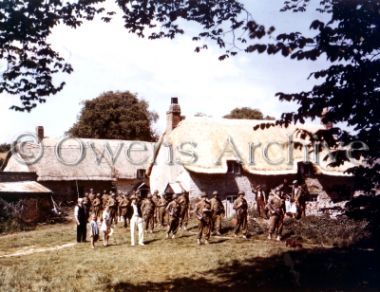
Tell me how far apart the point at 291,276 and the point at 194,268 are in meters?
2.95

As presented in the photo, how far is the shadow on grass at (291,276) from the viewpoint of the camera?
1025 centimetres

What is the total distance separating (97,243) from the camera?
19312 millimetres

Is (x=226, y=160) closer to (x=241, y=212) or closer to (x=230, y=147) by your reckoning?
(x=230, y=147)

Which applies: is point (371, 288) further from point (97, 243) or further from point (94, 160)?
point (94, 160)

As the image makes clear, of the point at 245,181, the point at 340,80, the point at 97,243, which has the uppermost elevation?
the point at 340,80

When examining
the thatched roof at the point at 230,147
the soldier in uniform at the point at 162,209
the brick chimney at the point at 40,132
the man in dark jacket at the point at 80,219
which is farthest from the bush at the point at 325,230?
the brick chimney at the point at 40,132

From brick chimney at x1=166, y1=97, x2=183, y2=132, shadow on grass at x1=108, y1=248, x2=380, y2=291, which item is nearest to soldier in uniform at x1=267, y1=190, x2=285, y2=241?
shadow on grass at x1=108, y1=248, x2=380, y2=291

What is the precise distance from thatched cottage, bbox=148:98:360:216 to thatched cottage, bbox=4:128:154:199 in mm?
7487

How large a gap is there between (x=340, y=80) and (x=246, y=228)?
12.6 metres

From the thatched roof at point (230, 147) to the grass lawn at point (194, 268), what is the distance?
40.6 ft

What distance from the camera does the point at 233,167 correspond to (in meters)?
30.8

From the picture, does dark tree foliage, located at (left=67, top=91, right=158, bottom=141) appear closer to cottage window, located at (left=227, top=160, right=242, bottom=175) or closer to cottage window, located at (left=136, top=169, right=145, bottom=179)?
cottage window, located at (left=136, top=169, right=145, bottom=179)

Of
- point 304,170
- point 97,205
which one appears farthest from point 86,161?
point 304,170

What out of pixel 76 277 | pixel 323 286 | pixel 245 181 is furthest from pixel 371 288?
pixel 245 181
